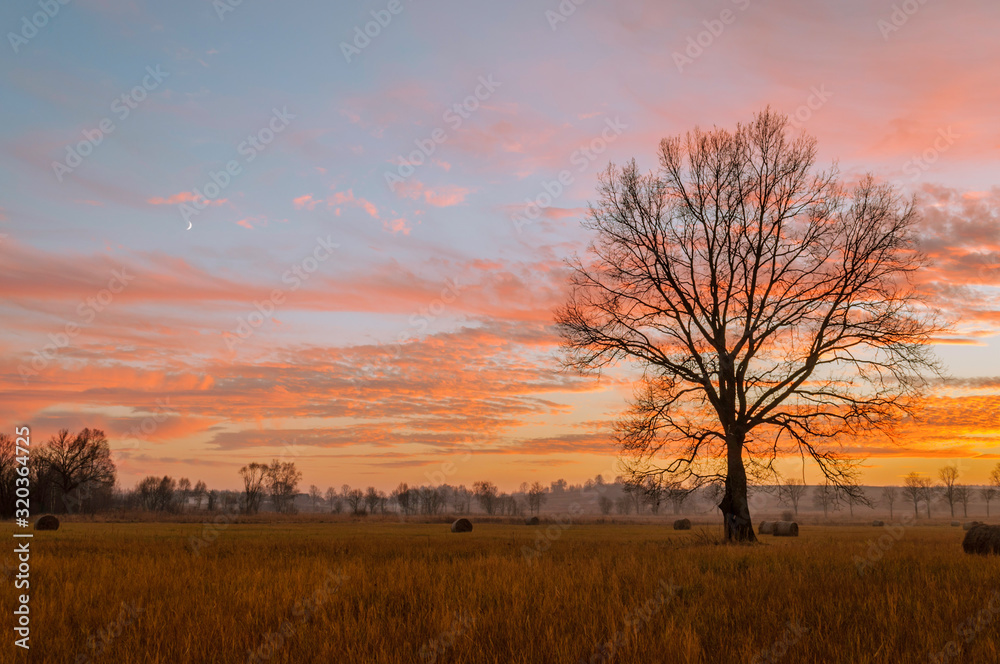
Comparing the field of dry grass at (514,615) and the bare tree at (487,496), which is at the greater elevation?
the field of dry grass at (514,615)

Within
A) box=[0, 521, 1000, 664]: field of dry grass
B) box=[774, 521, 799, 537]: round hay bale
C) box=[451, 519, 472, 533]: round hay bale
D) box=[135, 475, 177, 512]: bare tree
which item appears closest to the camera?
box=[0, 521, 1000, 664]: field of dry grass

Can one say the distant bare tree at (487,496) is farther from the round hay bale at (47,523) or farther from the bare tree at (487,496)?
the round hay bale at (47,523)

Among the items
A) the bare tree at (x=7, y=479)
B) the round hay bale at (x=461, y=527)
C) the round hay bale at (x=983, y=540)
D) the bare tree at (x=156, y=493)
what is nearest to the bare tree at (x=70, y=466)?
the bare tree at (x=7, y=479)

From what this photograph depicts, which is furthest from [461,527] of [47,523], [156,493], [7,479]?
[156,493]

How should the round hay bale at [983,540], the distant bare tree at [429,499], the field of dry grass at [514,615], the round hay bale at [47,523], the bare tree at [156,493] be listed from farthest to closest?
the distant bare tree at [429,499], the bare tree at [156,493], the round hay bale at [47,523], the round hay bale at [983,540], the field of dry grass at [514,615]

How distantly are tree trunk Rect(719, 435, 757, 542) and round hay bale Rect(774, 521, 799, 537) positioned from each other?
24149 millimetres

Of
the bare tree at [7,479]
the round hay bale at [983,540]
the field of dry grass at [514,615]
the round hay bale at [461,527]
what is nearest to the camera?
the field of dry grass at [514,615]

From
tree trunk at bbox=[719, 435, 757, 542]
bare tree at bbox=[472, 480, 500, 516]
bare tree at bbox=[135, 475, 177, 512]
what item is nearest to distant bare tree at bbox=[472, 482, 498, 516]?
bare tree at bbox=[472, 480, 500, 516]

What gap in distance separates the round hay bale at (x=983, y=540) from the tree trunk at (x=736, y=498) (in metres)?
6.28

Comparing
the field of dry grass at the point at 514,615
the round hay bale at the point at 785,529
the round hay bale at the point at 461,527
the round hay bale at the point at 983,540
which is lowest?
the round hay bale at the point at 785,529

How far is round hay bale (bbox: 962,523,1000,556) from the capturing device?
17.0m

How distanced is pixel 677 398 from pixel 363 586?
1588cm

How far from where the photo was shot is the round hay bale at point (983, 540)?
55.7 feet

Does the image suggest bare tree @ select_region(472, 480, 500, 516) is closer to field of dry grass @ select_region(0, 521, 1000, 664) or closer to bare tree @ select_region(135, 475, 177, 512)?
bare tree @ select_region(135, 475, 177, 512)
